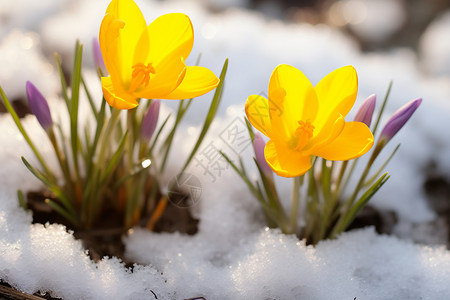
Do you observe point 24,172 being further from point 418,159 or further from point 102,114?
point 418,159

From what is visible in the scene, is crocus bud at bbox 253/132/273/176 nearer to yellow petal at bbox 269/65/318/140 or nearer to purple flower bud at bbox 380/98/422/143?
yellow petal at bbox 269/65/318/140

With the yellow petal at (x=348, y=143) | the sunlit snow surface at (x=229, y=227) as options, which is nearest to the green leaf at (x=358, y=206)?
the sunlit snow surface at (x=229, y=227)

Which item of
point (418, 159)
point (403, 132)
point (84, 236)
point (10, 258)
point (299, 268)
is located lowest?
point (10, 258)

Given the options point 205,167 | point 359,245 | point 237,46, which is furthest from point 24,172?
point 237,46

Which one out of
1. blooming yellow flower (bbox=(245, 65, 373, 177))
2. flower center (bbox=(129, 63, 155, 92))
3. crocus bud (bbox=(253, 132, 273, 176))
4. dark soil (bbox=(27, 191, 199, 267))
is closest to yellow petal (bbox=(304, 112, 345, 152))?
blooming yellow flower (bbox=(245, 65, 373, 177))

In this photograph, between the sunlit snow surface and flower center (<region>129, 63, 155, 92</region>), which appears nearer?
flower center (<region>129, 63, 155, 92</region>)

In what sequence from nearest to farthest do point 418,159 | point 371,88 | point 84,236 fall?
1. point 84,236
2. point 418,159
3. point 371,88

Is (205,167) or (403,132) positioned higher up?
(403,132)
